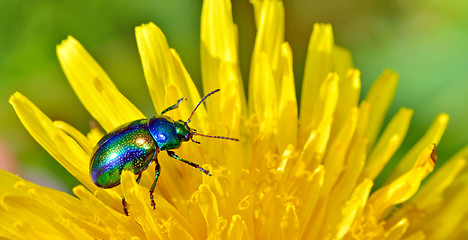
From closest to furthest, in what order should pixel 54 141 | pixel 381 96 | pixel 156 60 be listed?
pixel 54 141
pixel 156 60
pixel 381 96

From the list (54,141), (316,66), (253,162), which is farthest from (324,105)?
(54,141)

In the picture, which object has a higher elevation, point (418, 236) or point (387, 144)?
point (387, 144)

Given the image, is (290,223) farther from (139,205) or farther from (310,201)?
(139,205)

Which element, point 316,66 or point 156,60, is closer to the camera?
point 156,60

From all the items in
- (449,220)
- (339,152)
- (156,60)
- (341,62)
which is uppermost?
(156,60)

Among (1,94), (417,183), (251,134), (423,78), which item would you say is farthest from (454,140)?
Result: (1,94)

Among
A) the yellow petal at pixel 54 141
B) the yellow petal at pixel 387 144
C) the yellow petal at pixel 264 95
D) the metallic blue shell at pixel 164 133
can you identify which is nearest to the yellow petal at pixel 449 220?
the yellow petal at pixel 387 144

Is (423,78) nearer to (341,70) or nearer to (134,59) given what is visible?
(341,70)
